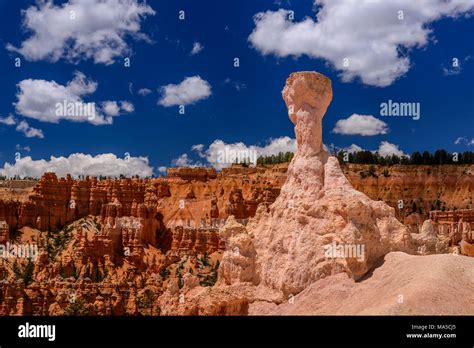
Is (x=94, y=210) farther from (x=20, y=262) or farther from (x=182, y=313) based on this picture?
(x=182, y=313)

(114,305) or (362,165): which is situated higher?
(362,165)

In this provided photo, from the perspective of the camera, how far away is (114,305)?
51.2 m

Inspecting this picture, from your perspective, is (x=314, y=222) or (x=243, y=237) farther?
(x=243, y=237)

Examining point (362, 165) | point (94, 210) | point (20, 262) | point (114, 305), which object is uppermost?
point (362, 165)

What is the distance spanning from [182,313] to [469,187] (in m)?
87.1

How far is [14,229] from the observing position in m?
64.3

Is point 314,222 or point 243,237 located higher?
point 314,222

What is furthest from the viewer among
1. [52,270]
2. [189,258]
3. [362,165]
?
[362,165]
